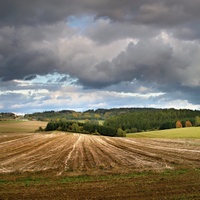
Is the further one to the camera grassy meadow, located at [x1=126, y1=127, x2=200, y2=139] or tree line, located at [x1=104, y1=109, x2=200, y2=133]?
tree line, located at [x1=104, y1=109, x2=200, y2=133]

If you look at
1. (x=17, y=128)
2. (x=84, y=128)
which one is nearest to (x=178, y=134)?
(x=84, y=128)

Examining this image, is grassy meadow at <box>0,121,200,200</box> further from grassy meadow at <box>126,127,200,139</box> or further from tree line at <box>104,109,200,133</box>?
tree line at <box>104,109,200,133</box>

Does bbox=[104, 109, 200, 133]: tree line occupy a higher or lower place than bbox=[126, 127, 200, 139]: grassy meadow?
higher

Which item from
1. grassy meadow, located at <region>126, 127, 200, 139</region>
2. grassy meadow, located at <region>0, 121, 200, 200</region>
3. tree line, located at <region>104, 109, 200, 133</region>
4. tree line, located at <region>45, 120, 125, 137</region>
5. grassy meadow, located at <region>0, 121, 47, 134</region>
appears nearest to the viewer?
grassy meadow, located at <region>0, 121, 200, 200</region>

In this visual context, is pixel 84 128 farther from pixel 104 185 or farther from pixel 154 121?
pixel 104 185

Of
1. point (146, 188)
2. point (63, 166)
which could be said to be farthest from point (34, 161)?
point (146, 188)

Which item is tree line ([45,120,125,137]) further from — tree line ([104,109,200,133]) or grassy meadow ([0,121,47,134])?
tree line ([104,109,200,133])

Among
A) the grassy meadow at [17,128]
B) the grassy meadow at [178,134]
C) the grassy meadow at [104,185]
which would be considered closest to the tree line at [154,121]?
the grassy meadow at [17,128]

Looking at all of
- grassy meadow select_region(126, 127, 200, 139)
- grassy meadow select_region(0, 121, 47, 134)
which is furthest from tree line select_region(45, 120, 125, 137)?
grassy meadow select_region(126, 127, 200, 139)

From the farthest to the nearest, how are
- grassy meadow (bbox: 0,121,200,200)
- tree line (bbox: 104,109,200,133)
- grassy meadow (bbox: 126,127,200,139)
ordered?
tree line (bbox: 104,109,200,133) → grassy meadow (bbox: 126,127,200,139) → grassy meadow (bbox: 0,121,200,200)

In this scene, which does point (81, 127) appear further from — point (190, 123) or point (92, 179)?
point (92, 179)

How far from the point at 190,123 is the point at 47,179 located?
5526 inches

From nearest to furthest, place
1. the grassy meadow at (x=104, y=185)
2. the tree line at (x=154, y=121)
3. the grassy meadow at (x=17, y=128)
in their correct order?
the grassy meadow at (x=104, y=185) → the grassy meadow at (x=17, y=128) → the tree line at (x=154, y=121)

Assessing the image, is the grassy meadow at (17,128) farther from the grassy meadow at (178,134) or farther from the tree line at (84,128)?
the grassy meadow at (178,134)
